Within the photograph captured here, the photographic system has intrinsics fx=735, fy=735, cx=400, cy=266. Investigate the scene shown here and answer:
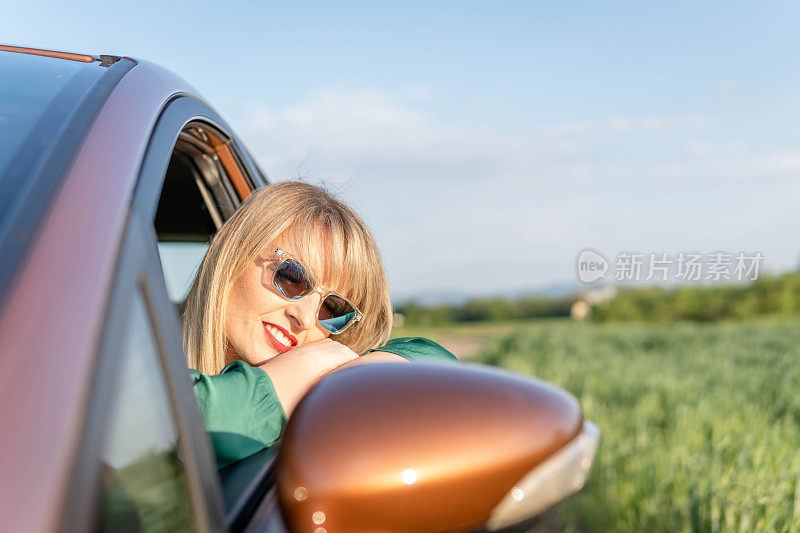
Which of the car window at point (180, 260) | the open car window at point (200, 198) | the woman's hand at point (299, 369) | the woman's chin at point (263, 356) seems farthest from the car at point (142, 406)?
the car window at point (180, 260)

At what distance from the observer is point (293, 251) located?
5.77 ft

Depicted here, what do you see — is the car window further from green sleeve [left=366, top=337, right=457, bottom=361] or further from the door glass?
the door glass

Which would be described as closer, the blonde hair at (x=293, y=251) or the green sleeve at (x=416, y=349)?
the green sleeve at (x=416, y=349)

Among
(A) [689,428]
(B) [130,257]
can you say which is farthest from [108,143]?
(A) [689,428]

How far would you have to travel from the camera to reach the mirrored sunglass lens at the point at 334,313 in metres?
1.70

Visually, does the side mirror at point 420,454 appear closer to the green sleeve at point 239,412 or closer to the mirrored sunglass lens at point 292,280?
the green sleeve at point 239,412

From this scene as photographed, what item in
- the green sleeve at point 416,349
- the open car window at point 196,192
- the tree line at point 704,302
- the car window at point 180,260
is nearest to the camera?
the green sleeve at point 416,349

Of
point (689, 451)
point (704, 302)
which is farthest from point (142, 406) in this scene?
point (704, 302)

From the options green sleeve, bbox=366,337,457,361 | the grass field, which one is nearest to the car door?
green sleeve, bbox=366,337,457,361

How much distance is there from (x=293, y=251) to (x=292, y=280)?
0.12 m

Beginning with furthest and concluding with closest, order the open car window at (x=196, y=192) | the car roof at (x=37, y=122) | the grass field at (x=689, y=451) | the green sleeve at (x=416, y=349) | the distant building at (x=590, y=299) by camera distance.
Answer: the distant building at (x=590, y=299) < the grass field at (x=689, y=451) < the open car window at (x=196, y=192) < the green sleeve at (x=416, y=349) < the car roof at (x=37, y=122)

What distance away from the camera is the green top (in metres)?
1.11

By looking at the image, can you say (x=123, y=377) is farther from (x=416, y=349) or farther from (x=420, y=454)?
(x=416, y=349)

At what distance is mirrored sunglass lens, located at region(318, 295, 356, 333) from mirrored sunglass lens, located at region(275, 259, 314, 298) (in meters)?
0.07
